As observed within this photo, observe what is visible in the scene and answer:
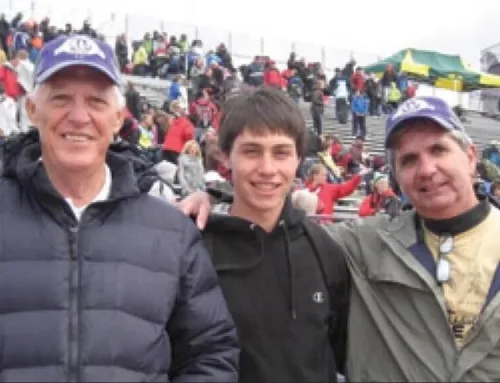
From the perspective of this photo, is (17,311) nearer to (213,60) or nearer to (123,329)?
(123,329)

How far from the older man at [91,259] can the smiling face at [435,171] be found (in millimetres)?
762

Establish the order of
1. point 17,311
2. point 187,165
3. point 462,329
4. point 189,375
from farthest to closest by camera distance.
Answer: point 187,165
point 462,329
point 189,375
point 17,311

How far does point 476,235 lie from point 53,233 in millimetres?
1364

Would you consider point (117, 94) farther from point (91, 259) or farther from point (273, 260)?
point (273, 260)

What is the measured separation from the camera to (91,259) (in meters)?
2.05

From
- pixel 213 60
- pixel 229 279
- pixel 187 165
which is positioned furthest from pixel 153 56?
pixel 229 279

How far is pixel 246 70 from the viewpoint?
21547 mm

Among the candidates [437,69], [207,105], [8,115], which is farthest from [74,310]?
[437,69]

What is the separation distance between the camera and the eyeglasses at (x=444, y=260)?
94.3 inches

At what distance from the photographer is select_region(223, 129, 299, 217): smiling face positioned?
8.04 ft

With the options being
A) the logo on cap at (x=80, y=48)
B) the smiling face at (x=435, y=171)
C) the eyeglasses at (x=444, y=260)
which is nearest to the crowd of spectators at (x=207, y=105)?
the logo on cap at (x=80, y=48)

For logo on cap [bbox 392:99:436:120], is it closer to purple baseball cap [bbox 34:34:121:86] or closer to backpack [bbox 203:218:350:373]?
backpack [bbox 203:218:350:373]

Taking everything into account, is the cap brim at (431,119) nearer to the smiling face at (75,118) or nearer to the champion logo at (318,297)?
the champion logo at (318,297)

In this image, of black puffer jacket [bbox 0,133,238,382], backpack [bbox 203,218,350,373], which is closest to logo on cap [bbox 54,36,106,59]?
black puffer jacket [bbox 0,133,238,382]
